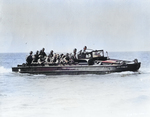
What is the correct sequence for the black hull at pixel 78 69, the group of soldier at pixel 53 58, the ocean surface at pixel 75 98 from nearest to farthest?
the ocean surface at pixel 75 98, the group of soldier at pixel 53 58, the black hull at pixel 78 69

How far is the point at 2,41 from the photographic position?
24.7 feet

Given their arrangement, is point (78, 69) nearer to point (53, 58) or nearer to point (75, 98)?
point (53, 58)

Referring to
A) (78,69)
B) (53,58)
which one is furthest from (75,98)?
(53,58)

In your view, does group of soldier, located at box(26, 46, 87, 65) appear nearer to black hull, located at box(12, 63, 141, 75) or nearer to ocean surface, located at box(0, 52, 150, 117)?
black hull, located at box(12, 63, 141, 75)

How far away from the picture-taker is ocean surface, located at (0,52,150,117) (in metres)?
6.61

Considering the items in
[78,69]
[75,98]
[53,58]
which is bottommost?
[75,98]

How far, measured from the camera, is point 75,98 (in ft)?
22.6

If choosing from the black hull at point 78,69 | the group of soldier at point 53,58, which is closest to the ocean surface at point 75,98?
the group of soldier at point 53,58

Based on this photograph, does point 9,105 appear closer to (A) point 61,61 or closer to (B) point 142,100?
(B) point 142,100

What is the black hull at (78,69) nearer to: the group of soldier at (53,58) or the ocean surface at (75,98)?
the group of soldier at (53,58)

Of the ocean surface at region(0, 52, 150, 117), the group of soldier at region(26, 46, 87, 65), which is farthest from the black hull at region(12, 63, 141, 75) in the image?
the ocean surface at region(0, 52, 150, 117)

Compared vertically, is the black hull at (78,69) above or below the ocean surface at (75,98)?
above

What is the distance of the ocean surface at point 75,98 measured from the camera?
6.61m

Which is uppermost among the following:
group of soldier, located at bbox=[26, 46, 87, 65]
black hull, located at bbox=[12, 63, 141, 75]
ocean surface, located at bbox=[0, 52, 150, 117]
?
group of soldier, located at bbox=[26, 46, 87, 65]
